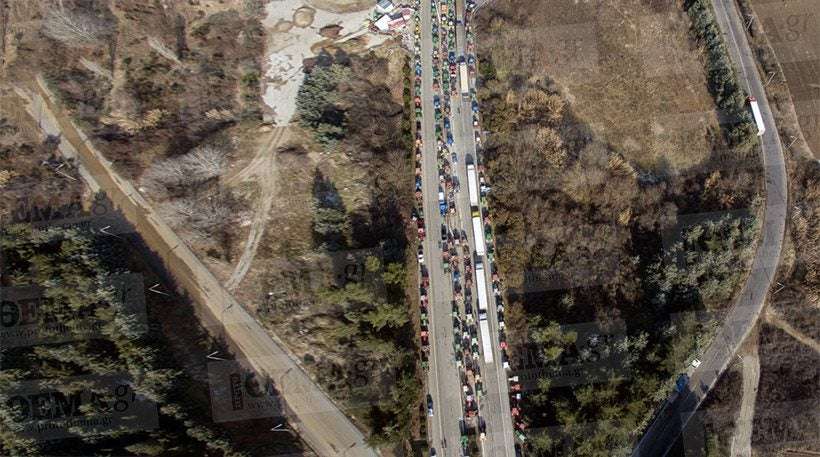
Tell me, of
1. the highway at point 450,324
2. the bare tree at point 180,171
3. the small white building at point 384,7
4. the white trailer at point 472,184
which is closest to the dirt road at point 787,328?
the highway at point 450,324

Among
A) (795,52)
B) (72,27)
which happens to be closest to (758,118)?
(795,52)

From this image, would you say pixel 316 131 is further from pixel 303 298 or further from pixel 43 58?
pixel 43 58

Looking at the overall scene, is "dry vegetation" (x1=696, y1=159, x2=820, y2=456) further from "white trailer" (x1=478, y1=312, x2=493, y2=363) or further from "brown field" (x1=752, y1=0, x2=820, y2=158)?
"white trailer" (x1=478, y1=312, x2=493, y2=363)

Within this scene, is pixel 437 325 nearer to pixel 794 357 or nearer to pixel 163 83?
pixel 794 357

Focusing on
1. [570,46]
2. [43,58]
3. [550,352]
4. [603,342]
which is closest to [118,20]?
[43,58]

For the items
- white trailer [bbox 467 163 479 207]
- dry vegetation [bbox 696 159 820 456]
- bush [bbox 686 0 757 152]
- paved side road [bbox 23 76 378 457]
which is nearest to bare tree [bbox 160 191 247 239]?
paved side road [bbox 23 76 378 457]

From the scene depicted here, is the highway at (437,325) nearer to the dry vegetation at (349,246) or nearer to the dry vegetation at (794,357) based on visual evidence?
the dry vegetation at (349,246)
